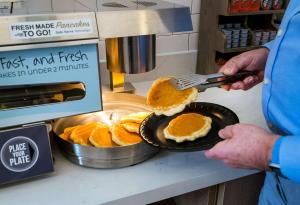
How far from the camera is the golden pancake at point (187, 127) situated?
78 cm

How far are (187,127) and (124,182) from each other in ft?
0.71

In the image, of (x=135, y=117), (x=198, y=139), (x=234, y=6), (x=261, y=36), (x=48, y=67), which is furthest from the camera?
(x=261, y=36)

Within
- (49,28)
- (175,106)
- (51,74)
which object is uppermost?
(49,28)

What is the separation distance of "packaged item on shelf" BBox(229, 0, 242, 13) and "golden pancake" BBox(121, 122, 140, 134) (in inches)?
28.0

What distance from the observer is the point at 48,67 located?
2.25 feet

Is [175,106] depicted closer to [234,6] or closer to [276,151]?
[276,151]

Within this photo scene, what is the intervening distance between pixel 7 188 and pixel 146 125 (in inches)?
14.2

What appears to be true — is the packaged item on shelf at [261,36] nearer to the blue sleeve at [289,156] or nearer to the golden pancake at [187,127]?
the golden pancake at [187,127]

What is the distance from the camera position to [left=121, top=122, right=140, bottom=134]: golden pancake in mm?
826

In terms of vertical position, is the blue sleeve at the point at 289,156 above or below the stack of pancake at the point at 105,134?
above

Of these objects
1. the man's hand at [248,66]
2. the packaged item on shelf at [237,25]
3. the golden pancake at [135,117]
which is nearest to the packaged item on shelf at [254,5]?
the packaged item on shelf at [237,25]

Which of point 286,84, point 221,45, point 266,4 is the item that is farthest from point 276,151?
point 266,4

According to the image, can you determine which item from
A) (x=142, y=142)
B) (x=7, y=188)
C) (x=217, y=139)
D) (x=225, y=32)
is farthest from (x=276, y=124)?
(x=225, y=32)

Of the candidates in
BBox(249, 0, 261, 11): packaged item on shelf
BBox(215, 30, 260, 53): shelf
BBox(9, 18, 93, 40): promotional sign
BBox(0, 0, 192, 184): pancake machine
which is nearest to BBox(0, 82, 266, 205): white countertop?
BBox(0, 0, 192, 184): pancake machine
